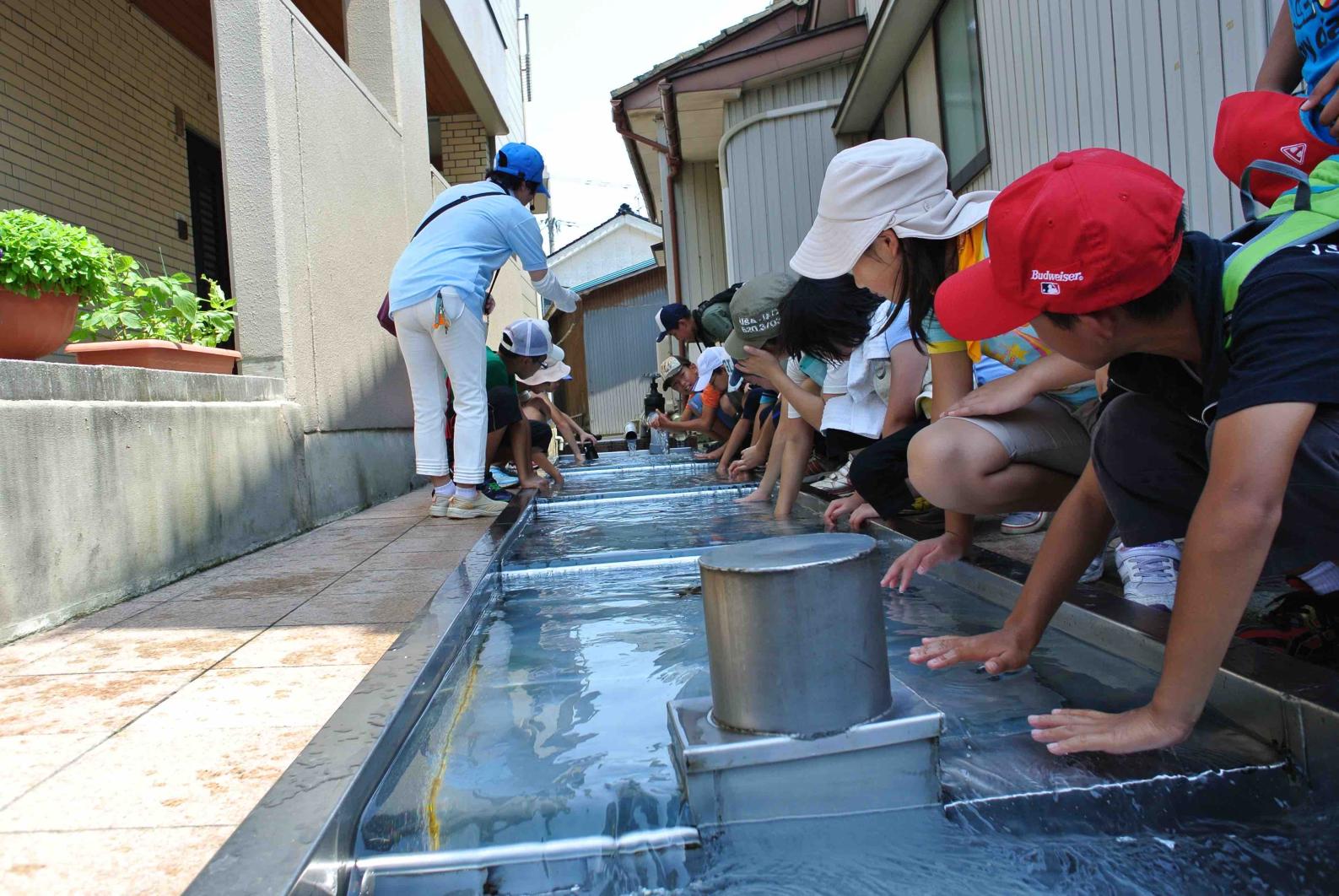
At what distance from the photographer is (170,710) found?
1790mm

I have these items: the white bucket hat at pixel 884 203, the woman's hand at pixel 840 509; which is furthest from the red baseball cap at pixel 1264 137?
the woman's hand at pixel 840 509

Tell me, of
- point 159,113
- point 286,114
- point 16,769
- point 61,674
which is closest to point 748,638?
point 16,769

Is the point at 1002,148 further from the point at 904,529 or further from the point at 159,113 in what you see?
the point at 159,113

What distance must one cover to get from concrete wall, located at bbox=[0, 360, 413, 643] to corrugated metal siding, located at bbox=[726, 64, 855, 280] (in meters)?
4.56

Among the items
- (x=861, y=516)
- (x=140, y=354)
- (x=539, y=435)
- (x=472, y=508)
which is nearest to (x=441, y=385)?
(x=472, y=508)

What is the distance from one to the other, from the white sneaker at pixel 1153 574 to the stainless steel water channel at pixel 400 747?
7 centimetres

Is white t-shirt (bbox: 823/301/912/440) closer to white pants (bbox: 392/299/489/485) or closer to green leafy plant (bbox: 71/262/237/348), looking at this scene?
white pants (bbox: 392/299/489/485)

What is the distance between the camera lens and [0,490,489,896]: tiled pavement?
1.22 meters

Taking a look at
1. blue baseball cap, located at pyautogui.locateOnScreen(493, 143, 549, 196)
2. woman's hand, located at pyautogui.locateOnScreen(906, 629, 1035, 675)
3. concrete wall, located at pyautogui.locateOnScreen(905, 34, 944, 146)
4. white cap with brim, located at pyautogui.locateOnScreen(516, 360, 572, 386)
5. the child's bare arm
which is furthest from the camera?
white cap with brim, located at pyautogui.locateOnScreen(516, 360, 572, 386)

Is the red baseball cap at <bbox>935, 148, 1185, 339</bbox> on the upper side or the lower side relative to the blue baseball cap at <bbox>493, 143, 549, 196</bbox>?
lower

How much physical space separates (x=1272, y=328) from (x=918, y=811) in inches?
28.6

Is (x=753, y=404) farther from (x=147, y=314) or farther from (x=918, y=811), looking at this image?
(x=918, y=811)

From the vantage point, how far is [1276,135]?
5.97 ft

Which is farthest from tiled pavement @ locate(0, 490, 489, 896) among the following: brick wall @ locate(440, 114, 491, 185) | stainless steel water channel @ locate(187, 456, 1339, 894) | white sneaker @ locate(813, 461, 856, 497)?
brick wall @ locate(440, 114, 491, 185)
